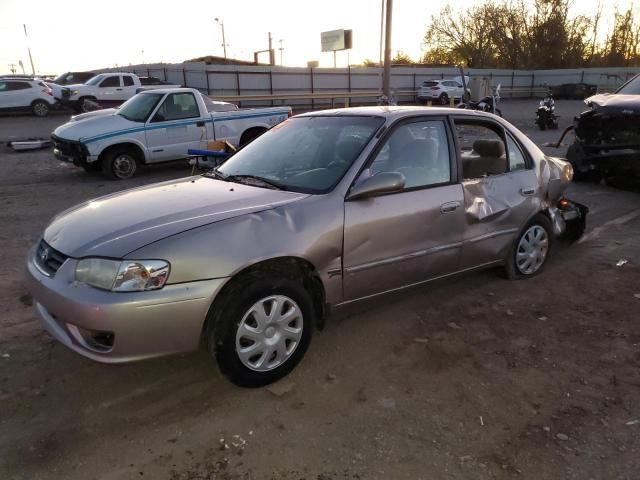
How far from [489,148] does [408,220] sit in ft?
4.75

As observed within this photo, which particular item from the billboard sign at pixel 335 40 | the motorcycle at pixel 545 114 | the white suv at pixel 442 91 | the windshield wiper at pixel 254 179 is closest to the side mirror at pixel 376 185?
the windshield wiper at pixel 254 179

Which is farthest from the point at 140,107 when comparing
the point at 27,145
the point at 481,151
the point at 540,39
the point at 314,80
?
the point at 540,39

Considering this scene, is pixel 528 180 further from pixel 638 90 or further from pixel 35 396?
pixel 638 90

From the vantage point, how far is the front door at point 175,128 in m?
9.88

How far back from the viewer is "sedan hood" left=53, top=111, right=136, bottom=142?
9336 millimetres

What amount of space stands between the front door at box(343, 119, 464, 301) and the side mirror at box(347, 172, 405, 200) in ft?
0.19

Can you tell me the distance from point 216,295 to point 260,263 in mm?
305

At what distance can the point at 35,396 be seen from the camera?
3008 millimetres

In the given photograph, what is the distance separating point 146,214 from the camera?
309 cm

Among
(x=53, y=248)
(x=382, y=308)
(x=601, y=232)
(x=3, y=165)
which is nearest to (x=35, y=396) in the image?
(x=53, y=248)

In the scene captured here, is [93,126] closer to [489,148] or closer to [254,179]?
[254,179]

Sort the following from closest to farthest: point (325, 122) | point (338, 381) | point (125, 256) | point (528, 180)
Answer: point (125, 256), point (338, 381), point (325, 122), point (528, 180)

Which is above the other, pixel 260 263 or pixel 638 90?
pixel 638 90

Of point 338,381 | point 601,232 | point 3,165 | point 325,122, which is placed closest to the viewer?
point 338,381
